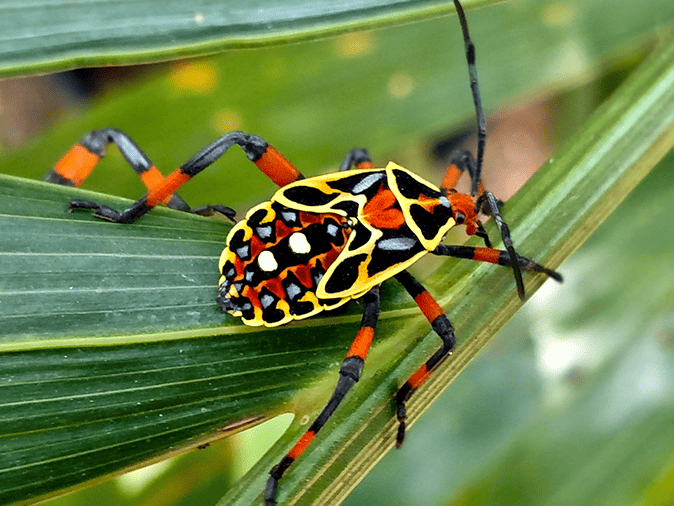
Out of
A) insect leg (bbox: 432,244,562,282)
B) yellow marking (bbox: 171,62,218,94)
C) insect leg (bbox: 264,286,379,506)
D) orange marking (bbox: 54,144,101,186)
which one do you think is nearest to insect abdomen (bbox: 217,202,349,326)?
insect leg (bbox: 264,286,379,506)

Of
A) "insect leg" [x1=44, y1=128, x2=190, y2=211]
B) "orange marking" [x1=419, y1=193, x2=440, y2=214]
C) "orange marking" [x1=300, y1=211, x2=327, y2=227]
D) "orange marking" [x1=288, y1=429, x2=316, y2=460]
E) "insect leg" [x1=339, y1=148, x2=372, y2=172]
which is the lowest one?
"orange marking" [x1=288, y1=429, x2=316, y2=460]

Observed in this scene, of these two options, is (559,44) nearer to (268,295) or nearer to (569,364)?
(569,364)

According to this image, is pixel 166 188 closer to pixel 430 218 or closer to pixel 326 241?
pixel 326 241

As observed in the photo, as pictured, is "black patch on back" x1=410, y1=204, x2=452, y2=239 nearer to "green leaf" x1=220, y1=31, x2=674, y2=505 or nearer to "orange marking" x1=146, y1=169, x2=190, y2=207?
"green leaf" x1=220, y1=31, x2=674, y2=505

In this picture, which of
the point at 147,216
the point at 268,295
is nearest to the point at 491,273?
the point at 268,295

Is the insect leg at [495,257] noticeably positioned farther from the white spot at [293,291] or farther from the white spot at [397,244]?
the white spot at [293,291]
